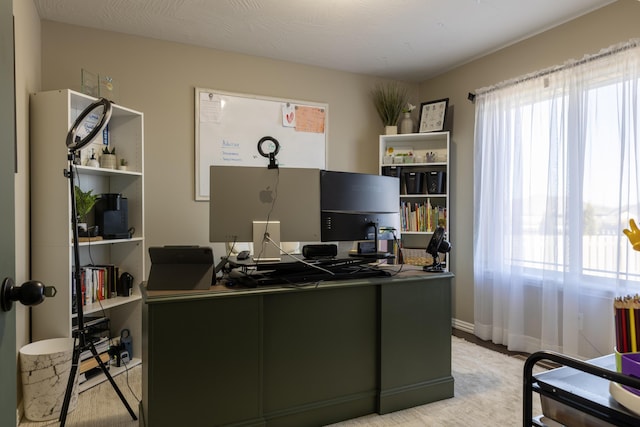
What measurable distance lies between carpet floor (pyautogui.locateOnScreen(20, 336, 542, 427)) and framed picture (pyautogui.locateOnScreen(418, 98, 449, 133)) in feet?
7.92

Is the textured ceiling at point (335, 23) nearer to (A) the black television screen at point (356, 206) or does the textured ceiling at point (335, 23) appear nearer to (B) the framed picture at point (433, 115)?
(B) the framed picture at point (433, 115)

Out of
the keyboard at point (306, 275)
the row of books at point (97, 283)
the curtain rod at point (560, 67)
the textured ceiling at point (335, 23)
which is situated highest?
the textured ceiling at point (335, 23)

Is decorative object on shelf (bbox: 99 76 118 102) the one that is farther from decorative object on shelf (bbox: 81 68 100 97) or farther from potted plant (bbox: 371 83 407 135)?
potted plant (bbox: 371 83 407 135)

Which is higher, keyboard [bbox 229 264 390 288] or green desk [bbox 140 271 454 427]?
keyboard [bbox 229 264 390 288]

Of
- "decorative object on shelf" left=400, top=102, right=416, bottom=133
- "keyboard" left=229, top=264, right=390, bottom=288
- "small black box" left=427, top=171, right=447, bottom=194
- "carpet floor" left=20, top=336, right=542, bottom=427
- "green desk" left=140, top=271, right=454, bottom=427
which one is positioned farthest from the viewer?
"decorative object on shelf" left=400, top=102, right=416, bottom=133

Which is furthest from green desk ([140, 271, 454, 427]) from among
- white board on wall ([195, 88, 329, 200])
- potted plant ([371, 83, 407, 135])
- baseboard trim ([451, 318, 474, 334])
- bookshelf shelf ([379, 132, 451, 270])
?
potted plant ([371, 83, 407, 135])

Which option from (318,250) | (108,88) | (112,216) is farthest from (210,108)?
(318,250)

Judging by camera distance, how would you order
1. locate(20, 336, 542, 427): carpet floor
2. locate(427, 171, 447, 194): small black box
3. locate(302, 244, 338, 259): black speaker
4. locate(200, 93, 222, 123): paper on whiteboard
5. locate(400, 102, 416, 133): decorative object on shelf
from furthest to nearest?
1. locate(400, 102, 416, 133): decorative object on shelf
2. locate(427, 171, 447, 194): small black box
3. locate(200, 93, 222, 123): paper on whiteboard
4. locate(302, 244, 338, 259): black speaker
5. locate(20, 336, 542, 427): carpet floor

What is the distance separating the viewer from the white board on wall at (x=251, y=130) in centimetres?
379

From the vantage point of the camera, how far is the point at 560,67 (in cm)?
326

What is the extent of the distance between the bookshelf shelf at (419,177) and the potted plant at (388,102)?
0.67ft

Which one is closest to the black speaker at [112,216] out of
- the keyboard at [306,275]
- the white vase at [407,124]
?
the keyboard at [306,275]

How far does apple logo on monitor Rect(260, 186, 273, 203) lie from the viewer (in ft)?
6.77

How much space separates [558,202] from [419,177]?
1.40m
